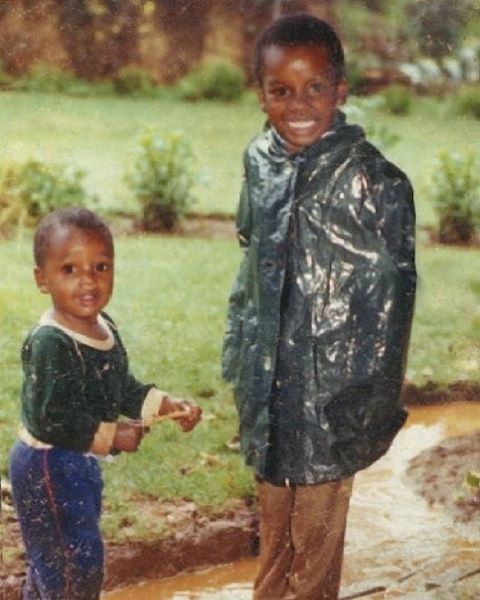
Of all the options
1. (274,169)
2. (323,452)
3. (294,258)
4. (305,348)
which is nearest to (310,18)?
(274,169)

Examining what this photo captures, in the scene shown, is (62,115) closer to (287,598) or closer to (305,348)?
(305,348)

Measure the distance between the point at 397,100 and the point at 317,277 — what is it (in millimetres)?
786

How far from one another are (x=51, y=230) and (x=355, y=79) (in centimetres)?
103

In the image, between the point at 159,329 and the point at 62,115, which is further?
the point at 159,329

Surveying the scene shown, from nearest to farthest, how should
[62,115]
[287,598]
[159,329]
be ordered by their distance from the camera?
1. [287,598]
2. [62,115]
3. [159,329]

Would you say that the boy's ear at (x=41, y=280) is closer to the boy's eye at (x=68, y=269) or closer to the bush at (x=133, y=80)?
the boy's eye at (x=68, y=269)

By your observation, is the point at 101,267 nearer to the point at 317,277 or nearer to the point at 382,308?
the point at 317,277

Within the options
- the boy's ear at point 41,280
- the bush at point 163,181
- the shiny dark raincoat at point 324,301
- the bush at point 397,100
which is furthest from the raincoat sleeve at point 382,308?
the bush at point 163,181

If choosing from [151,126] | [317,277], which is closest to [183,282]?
[151,126]

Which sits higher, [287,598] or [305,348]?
[305,348]

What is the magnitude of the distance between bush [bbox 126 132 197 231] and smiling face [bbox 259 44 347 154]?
30.5 inches

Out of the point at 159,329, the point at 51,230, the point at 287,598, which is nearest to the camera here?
the point at 51,230

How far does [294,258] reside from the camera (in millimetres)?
2615

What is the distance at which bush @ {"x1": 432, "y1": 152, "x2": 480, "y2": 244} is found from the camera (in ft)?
10.9
